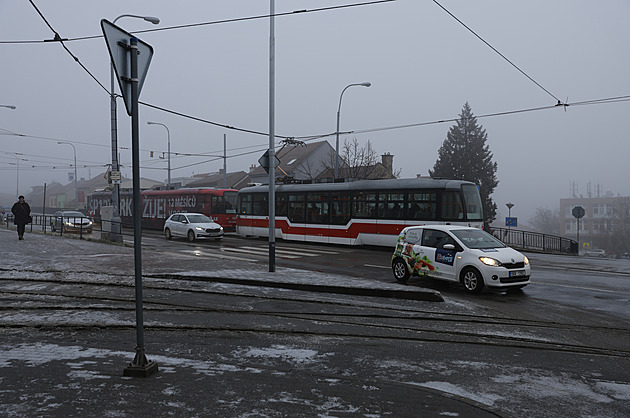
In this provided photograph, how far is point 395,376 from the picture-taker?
472 centimetres

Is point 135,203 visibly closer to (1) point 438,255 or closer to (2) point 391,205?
(1) point 438,255

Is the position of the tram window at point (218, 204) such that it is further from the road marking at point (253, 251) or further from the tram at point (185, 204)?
the road marking at point (253, 251)

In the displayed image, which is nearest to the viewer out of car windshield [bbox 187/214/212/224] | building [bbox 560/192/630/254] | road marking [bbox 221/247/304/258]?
road marking [bbox 221/247/304/258]

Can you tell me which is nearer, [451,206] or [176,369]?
[176,369]

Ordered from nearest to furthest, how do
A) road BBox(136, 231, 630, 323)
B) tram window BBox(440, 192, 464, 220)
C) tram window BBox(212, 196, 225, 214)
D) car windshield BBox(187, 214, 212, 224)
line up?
1. road BBox(136, 231, 630, 323)
2. tram window BBox(440, 192, 464, 220)
3. car windshield BBox(187, 214, 212, 224)
4. tram window BBox(212, 196, 225, 214)

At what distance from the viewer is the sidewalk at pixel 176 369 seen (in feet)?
12.2

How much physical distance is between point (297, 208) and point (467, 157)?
143ft

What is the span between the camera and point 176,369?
4641mm

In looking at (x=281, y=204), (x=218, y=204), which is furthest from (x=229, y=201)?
(x=281, y=204)

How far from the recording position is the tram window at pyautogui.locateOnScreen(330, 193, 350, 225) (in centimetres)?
2197

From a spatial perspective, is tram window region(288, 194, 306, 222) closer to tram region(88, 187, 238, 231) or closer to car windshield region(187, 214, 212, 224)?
car windshield region(187, 214, 212, 224)

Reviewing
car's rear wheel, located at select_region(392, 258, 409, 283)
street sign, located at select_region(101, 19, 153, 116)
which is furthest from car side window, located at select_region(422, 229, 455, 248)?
street sign, located at select_region(101, 19, 153, 116)

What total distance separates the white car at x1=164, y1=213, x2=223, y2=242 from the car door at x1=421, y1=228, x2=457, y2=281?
592 inches

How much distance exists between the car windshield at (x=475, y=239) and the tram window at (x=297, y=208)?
519 inches
